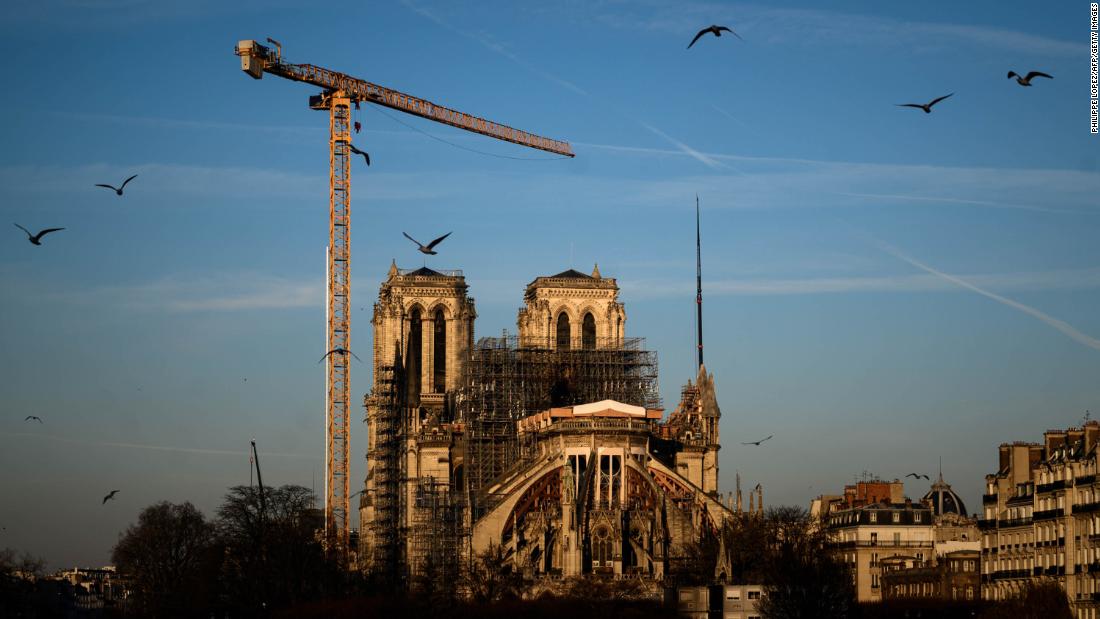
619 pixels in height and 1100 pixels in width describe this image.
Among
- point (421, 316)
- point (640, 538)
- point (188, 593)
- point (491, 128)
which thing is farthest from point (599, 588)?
point (491, 128)

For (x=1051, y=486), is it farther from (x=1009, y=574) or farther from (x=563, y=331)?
(x=563, y=331)

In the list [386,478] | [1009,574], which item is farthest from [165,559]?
[1009,574]

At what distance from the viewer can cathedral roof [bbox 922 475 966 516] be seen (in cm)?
15531

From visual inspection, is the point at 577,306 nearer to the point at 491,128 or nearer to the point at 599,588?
the point at 491,128

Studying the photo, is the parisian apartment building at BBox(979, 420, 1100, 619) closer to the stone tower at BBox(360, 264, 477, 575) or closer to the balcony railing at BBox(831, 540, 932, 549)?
A: the balcony railing at BBox(831, 540, 932, 549)

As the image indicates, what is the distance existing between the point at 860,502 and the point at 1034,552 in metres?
44.3

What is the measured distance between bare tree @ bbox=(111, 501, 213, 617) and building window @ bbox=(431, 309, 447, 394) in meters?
21.4

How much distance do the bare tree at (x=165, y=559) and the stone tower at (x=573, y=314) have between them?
3004cm

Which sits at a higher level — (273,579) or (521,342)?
(521,342)

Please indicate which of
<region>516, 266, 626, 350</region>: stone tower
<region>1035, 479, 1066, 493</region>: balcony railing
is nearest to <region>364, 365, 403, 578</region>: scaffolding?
<region>516, 266, 626, 350</region>: stone tower

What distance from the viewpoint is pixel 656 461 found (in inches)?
6220

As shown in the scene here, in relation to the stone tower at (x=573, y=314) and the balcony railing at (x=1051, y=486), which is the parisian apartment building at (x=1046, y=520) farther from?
the stone tower at (x=573, y=314)

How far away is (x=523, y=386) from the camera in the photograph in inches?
6678

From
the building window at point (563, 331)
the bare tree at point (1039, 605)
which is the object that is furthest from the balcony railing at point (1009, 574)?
the building window at point (563, 331)
